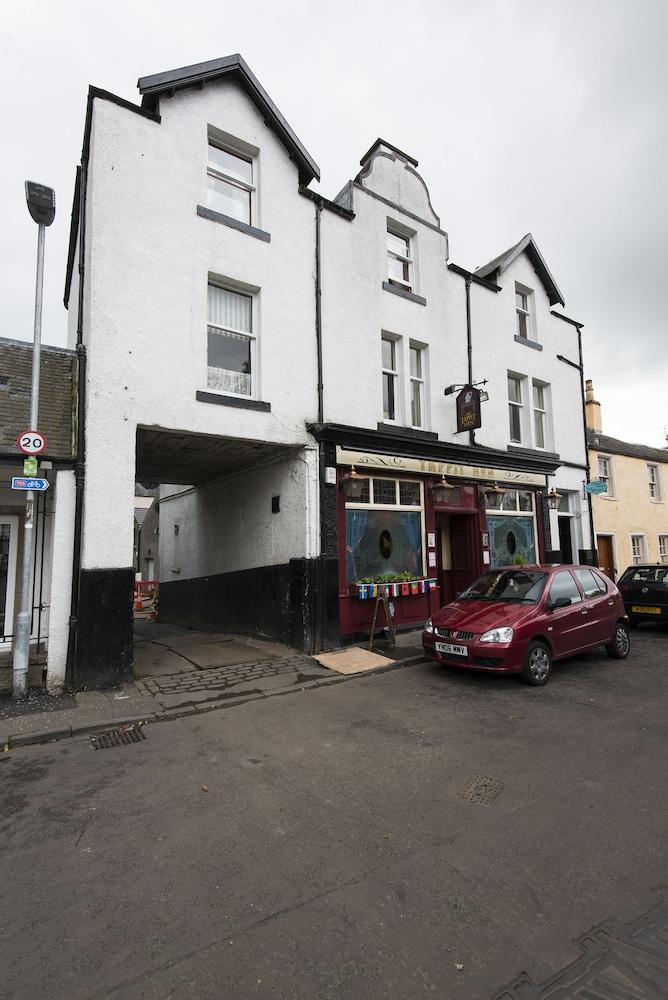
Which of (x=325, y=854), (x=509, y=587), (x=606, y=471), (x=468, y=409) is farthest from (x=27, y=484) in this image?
(x=606, y=471)

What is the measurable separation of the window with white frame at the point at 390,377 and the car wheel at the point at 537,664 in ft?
19.7

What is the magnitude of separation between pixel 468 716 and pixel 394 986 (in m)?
4.03

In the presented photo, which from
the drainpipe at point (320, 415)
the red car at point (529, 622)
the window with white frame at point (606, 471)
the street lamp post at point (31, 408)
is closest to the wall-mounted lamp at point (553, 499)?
the window with white frame at point (606, 471)

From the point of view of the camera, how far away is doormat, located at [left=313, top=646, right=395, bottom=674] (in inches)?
332

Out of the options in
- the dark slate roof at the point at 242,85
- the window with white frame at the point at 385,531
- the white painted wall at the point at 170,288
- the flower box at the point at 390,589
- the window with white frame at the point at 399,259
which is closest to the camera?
the white painted wall at the point at 170,288

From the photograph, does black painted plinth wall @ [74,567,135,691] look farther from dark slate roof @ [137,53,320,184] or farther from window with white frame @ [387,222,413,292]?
window with white frame @ [387,222,413,292]

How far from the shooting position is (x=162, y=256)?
8.42 m

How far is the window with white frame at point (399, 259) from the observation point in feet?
40.0

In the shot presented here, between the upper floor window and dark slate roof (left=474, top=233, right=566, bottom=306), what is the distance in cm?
86

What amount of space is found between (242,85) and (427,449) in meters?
7.98

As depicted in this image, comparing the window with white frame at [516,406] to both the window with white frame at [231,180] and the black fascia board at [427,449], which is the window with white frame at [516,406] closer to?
the black fascia board at [427,449]

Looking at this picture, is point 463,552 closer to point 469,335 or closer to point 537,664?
point 469,335

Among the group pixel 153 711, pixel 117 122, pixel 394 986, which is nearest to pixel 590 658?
pixel 153 711

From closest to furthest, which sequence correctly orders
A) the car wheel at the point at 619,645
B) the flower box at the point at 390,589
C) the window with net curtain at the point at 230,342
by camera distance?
the car wheel at the point at 619,645, the window with net curtain at the point at 230,342, the flower box at the point at 390,589
